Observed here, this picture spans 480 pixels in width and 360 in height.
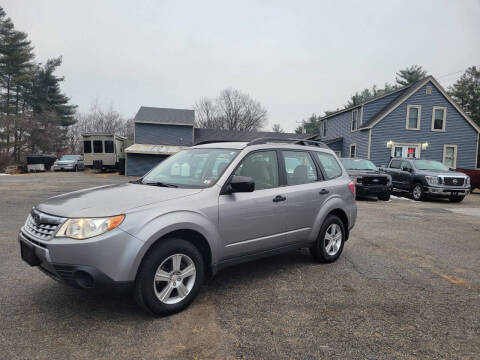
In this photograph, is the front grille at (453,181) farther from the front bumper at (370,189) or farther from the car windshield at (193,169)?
the car windshield at (193,169)

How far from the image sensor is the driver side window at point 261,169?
13.1ft

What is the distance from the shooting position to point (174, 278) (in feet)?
10.6

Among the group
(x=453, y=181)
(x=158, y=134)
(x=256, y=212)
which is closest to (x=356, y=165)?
(x=453, y=181)

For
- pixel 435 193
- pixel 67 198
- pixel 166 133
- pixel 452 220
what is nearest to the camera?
pixel 67 198

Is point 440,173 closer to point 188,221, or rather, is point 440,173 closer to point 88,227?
point 188,221

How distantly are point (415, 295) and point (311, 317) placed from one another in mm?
1458

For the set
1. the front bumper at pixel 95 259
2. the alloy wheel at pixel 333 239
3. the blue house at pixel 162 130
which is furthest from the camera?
the blue house at pixel 162 130

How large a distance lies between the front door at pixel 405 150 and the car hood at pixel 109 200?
977 inches

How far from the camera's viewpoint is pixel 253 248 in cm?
391

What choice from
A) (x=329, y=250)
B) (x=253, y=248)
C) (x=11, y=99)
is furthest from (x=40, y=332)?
(x=11, y=99)

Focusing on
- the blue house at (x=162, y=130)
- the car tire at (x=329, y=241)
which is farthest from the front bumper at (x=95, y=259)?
the blue house at (x=162, y=130)

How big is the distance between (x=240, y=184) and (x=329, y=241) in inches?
85.5

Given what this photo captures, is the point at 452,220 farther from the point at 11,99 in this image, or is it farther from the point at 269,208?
the point at 11,99

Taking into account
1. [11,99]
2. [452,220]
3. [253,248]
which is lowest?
[452,220]
